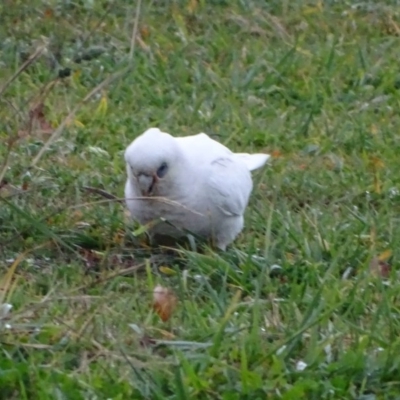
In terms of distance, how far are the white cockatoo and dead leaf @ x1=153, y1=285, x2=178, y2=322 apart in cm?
30

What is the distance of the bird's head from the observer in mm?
3863

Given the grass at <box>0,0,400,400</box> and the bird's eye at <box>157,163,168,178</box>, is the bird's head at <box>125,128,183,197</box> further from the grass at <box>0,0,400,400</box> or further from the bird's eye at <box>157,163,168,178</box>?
the grass at <box>0,0,400,400</box>

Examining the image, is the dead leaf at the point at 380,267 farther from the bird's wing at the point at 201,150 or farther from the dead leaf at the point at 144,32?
the dead leaf at the point at 144,32

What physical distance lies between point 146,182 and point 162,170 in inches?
3.1

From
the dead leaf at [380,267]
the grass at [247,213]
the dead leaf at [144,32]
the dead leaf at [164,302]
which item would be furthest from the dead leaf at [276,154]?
the dead leaf at [144,32]

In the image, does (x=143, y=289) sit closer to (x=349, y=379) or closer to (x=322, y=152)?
(x=349, y=379)

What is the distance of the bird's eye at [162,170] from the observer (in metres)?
3.90

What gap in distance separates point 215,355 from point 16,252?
3.79 feet

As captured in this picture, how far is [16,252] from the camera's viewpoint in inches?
162

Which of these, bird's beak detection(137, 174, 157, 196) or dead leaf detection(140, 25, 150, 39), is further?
dead leaf detection(140, 25, 150, 39)

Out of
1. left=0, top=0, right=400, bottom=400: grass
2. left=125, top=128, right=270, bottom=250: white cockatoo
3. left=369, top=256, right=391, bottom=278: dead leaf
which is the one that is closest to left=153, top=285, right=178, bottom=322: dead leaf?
left=0, top=0, right=400, bottom=400: grass

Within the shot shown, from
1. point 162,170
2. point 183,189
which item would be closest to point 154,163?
point 162,170

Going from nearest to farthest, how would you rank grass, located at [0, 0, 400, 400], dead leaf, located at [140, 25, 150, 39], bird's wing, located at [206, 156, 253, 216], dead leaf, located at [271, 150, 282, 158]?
1. grass, located at [0, 0, 400, 400]
2. bird's wing, located at [206, 156, 253, 216]
3. dead leaf, located at [271, 150, 282, 158]
4. dead leaf, located at [140, 25, 150, 39]

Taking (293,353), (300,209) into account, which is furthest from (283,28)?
(293,353)
